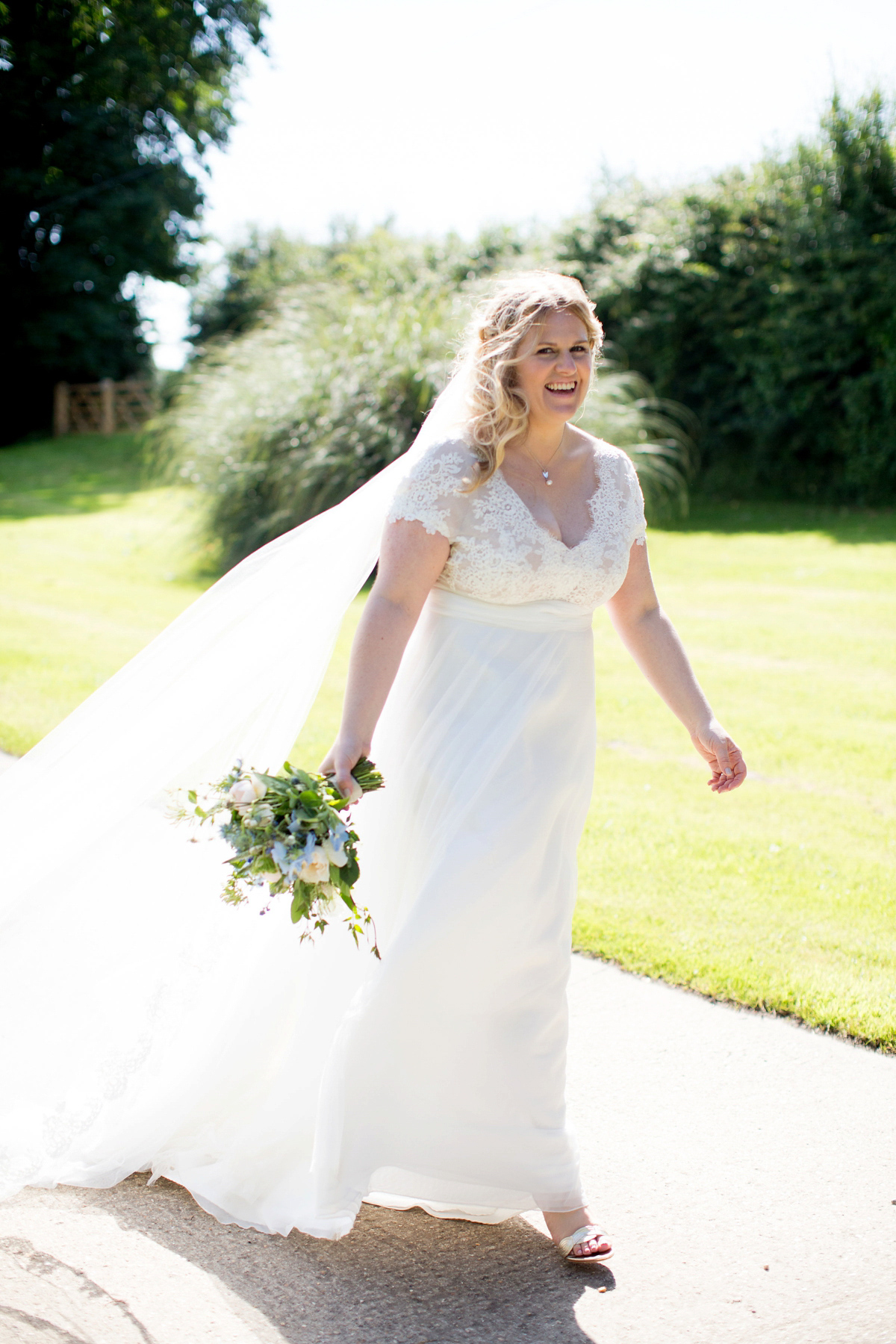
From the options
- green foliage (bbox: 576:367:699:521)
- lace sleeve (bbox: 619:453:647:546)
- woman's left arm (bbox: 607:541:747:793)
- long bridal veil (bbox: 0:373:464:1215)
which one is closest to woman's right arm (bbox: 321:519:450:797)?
long bridal veil (bbox: 0:373:464:1215)

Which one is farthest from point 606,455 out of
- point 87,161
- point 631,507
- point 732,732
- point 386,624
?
point 87,161

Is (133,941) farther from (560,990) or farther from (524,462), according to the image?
(524,462)

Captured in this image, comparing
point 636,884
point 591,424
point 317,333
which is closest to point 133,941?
point 636,884

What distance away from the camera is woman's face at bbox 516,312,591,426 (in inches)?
105

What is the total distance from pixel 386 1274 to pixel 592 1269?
46 centimetres

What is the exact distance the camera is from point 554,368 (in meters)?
2.68

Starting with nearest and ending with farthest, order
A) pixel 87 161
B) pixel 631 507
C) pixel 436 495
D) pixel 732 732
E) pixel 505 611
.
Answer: pixel 436 495, pixel 505 611, pixel 631 507, pixel 732 732, pixel 87 161

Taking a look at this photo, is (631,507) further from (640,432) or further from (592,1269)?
(640,432)

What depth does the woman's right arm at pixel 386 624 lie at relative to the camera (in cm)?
255

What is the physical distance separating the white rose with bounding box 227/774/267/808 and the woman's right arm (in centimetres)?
20

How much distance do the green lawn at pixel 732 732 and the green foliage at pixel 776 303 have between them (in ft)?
6.53

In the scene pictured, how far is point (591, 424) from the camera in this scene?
13.3 metres

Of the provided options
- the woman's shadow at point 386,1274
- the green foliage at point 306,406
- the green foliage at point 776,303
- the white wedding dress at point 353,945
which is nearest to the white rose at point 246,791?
the white wedding dress at point 353,945

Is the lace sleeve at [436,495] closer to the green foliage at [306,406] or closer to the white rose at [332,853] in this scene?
the white rose at [332,853]
